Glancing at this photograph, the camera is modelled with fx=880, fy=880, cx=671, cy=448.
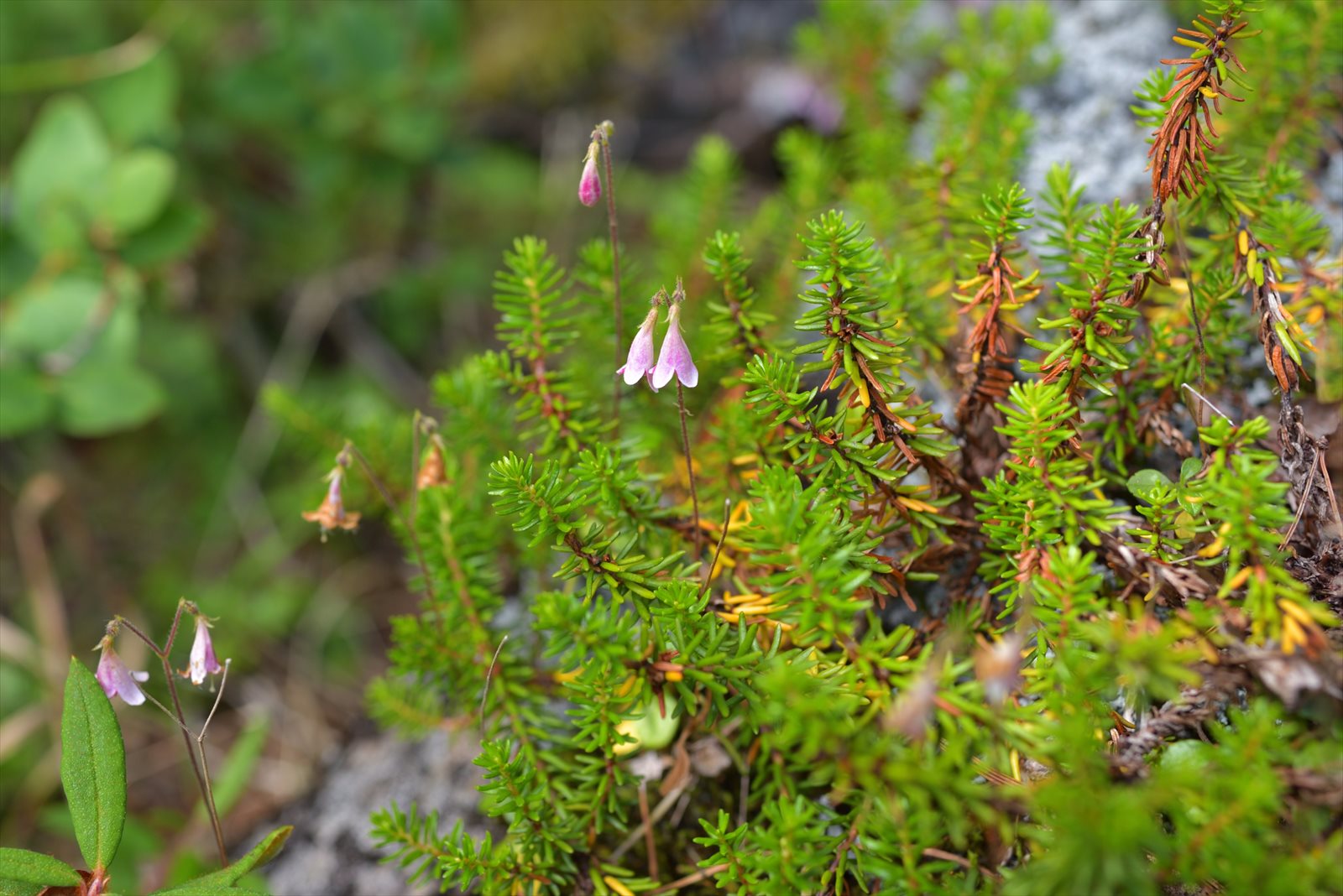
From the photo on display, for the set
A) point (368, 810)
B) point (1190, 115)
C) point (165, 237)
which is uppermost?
point (1190, 115)

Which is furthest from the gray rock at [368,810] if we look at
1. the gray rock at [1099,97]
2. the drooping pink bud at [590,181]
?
the gray rock at [1099,97]

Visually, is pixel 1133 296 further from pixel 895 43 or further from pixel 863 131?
pixel 895 43

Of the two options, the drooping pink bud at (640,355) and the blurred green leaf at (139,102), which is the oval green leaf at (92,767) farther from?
the blurred green leaf at (139,102)

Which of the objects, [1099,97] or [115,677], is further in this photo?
[1099,97]

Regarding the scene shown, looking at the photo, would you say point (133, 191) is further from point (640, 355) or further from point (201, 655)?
point (640, 355)

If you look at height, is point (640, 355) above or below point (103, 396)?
above

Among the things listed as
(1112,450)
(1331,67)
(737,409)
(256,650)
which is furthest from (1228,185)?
(256,650)

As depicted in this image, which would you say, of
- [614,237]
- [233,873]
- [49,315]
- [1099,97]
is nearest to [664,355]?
[614,237]
